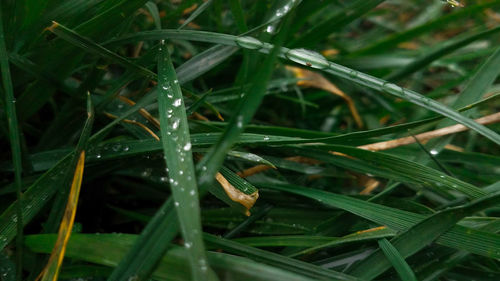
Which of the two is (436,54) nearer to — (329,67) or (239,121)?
(329,67)

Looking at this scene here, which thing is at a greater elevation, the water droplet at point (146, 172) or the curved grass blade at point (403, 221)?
the curved grass blade at point (403, 221)

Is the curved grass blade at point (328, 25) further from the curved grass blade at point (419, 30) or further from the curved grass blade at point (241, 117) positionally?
the curved grass blade at point (241, 117)

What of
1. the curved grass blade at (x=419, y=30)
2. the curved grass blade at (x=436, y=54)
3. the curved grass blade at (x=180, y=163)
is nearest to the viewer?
the curved grass blade at (x=180, y=163)

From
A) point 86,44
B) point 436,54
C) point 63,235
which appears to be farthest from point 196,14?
point 436,54

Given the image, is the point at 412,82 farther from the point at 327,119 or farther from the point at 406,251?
the point at 406,251

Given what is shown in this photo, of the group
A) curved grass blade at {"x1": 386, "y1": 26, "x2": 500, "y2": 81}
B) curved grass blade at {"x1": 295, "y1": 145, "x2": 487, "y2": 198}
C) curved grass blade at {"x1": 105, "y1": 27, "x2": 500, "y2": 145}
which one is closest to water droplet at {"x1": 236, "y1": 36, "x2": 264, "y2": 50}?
curved grass blade at {"x1": 105, "y1": 27, "x2": 500, "y2": 145}

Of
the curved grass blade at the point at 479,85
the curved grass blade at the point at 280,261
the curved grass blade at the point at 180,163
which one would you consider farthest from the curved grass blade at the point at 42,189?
the curved grass blade at the point at 479,85

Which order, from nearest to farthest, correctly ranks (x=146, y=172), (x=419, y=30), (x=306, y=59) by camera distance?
1. (x=306, y=59)
2. (x=146, y=172)
3. (x=419, y=30)

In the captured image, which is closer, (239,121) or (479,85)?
(239,121)
